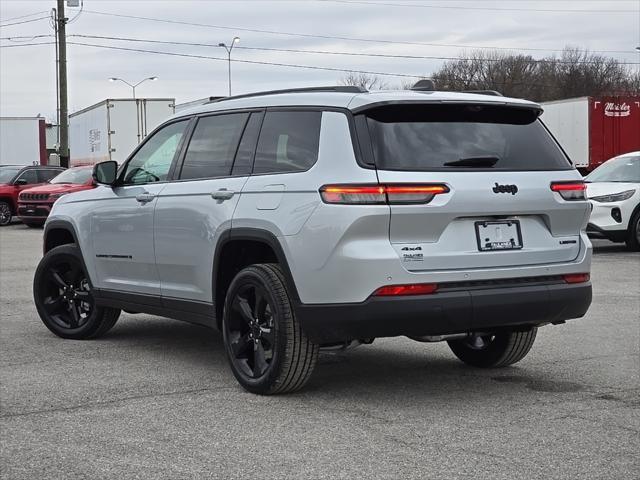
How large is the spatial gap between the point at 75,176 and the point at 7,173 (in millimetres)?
4920

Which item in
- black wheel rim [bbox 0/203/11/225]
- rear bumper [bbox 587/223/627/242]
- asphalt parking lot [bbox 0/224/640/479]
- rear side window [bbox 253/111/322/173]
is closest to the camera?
asphalt parking lot [bbox 0/224/640/479]

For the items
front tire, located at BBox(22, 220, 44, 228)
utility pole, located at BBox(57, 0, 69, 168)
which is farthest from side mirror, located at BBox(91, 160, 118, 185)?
utility pole, located at BBox(57, 0, 69, 168)

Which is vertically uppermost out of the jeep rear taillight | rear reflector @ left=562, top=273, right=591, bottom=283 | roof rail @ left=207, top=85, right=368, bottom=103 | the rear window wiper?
roof rail @ left=207, top=85, right=368, bottom=103

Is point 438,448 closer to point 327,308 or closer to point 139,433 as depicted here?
point 327,308

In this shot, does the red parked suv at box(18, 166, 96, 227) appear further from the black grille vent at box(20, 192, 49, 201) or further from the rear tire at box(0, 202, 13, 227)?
the rear tire at box(0, 202, 13, 227)

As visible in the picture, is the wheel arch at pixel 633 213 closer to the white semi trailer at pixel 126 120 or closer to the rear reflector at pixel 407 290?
the rear reflector at pixel 407 290

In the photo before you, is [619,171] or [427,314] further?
[619,171]

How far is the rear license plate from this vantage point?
5966 mm

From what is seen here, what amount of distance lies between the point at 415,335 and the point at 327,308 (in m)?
0.52

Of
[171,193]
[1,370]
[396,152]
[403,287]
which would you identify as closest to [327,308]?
[403,287]

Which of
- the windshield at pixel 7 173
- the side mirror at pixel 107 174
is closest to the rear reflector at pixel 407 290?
the side mirror at pixel 107 174

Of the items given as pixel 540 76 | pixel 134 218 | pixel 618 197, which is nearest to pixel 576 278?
pixel 134 218

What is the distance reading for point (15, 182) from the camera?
2917 cm

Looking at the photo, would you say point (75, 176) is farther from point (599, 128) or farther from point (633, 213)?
point (633, 213)
